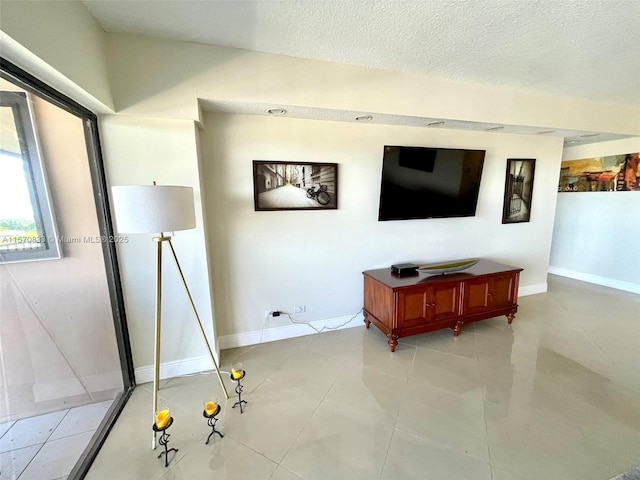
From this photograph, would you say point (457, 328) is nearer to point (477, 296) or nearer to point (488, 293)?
point (477, 296)

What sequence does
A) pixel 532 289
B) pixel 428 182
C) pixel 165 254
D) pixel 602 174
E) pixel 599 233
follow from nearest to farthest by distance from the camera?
pixel 165 254 → pixel 428 182 → pixel 532 289 → pixel 602 174 → pixel 599 233

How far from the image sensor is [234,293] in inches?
106

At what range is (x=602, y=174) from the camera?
430cm

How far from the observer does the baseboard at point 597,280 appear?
411 centimetres

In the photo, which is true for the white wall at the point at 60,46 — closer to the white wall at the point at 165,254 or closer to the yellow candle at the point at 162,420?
the white wall at the point at 165,254

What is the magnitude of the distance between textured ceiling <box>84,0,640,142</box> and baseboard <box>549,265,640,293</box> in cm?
338

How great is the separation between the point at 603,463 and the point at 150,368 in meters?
3.08

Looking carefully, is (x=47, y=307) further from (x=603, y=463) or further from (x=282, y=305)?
(x=603, y=463)

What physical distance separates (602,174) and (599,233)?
953 mm

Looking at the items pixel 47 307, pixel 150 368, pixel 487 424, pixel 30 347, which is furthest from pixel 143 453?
pixel 487 424

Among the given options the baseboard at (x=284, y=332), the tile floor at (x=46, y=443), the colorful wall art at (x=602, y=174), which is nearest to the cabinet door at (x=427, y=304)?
the baseboard at (x=284, y=332)

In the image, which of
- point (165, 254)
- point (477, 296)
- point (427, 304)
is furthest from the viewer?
point (477, 296)

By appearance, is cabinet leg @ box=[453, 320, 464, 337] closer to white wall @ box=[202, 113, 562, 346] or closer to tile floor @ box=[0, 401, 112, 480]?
white wall @ box=[202, 113, 562, 346]

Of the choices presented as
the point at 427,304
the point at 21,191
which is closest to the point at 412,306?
the point at 427,304
